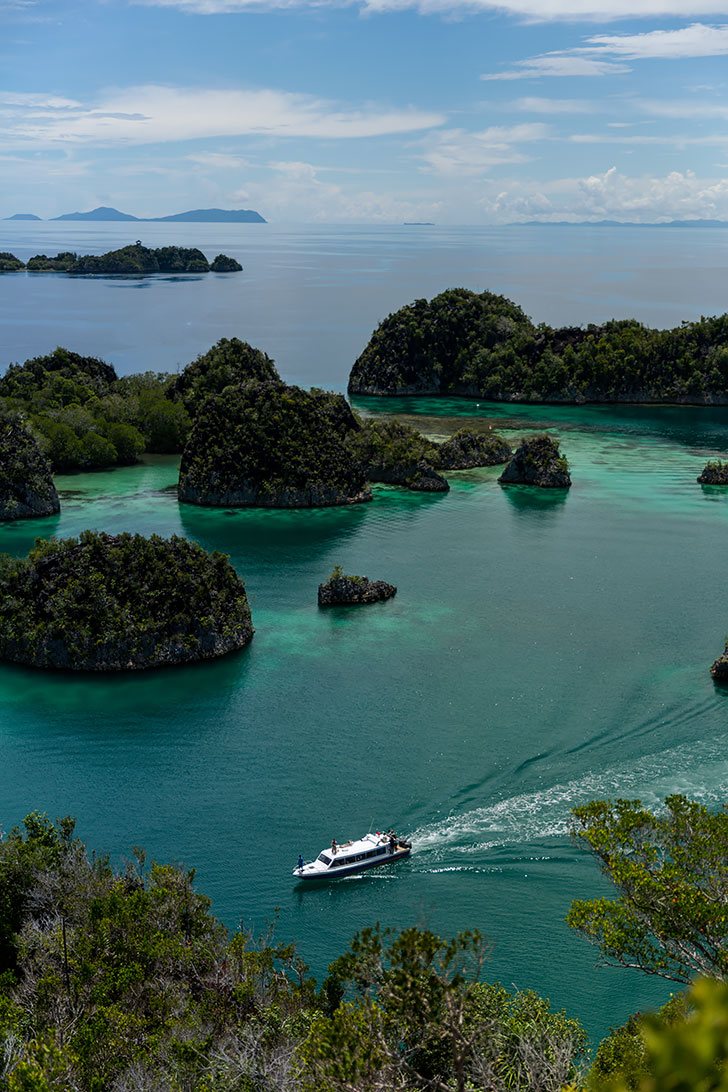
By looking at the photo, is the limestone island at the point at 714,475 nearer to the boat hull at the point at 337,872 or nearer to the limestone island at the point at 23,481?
the limestone island at the point at 23,481

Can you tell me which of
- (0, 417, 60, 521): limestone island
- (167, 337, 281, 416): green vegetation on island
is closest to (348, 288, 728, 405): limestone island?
(167, 337, 281, 416): green vegetation on island

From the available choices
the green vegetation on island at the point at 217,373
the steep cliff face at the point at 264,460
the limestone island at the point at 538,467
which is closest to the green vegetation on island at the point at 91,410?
the green vegetation on island at the point at 217,373

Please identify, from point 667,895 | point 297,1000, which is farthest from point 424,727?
point 667,895

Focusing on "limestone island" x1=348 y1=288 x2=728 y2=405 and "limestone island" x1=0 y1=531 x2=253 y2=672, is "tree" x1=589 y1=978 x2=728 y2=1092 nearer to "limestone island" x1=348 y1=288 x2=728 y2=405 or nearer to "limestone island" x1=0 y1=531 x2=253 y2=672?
"limestone island" x1=0 y1=531 x2=253 y2=672

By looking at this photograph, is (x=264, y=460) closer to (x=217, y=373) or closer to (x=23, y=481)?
(x=23, y=481)

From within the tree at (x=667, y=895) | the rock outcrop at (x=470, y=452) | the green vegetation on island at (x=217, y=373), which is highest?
the green vegetation on island at (x=217, y=373)

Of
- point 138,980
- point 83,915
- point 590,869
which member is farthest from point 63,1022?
point 590,869

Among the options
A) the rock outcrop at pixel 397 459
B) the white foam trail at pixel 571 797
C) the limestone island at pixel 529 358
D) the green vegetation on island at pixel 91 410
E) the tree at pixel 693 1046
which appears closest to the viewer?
the tree at pixel 693 1046

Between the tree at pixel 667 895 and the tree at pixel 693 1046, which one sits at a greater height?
the tree at pixel 693 1046
